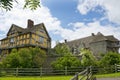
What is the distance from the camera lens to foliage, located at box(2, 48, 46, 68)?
3722cm

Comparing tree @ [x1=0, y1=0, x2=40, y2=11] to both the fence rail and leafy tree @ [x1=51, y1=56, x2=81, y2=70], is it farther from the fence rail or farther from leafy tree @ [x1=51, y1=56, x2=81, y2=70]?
leafy tree @ [x1=51, y1=56, x2=81, y2=70]

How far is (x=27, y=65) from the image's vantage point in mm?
37438

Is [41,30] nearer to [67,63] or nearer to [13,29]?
[13,29]

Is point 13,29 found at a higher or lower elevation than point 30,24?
lower

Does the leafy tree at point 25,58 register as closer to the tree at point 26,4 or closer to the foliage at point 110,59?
the foliage at point 110,59

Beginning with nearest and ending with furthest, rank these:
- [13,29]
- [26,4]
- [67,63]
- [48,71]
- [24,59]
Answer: [26,4] < [48,71] < [67,63] < [24,59] < [13,29]

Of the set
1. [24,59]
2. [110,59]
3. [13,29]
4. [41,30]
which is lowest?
[110,59]

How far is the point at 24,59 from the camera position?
37812 millimetres

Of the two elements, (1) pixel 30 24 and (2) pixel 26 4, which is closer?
(2) pixel 26 4

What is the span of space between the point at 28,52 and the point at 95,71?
12105mm

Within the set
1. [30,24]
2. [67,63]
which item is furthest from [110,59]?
[30,24]

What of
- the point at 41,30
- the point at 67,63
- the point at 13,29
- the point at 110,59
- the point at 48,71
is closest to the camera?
the point at 48,71

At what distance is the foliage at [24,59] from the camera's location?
37219 millimetres

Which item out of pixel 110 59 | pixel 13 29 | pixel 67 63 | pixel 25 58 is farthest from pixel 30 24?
pixel 110 59
